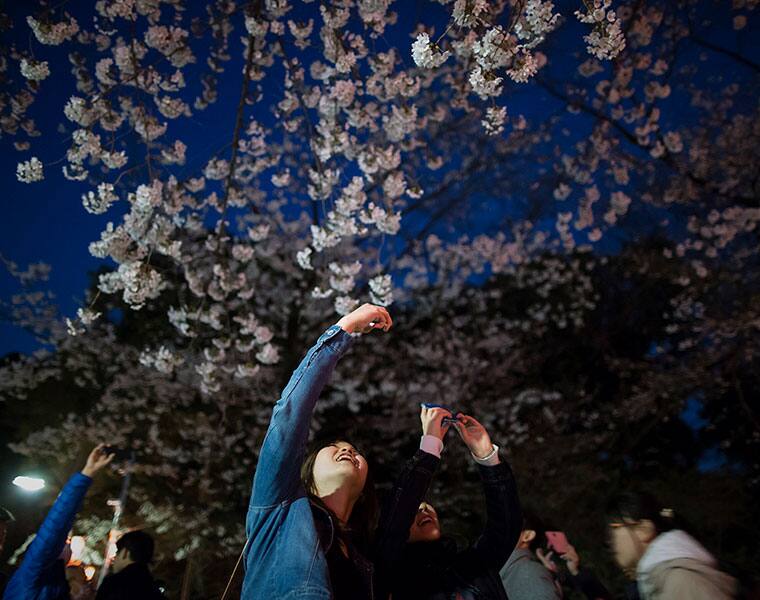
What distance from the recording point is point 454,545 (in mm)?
2680

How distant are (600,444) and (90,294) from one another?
14.3m

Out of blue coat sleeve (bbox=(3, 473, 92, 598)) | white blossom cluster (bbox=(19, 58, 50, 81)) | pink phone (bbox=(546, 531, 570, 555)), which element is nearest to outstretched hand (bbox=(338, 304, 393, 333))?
blue coat sleeve (bbox=(3, 473, 92, 598))

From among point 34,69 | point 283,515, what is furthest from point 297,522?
point 34,69

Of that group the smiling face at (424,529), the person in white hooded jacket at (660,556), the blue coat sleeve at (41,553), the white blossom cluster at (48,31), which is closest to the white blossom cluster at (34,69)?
the white blossom cluster at (48,31)

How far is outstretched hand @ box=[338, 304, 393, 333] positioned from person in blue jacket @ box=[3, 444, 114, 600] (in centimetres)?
210

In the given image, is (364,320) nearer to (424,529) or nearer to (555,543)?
(424,529)

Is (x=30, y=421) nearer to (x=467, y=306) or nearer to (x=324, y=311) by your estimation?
(x=324, y=311)

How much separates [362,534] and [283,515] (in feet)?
2.24

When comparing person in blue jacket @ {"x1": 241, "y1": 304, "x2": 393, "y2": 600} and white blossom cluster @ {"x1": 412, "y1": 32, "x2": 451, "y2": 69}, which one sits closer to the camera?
person in blue jacket @ {"x1": 241, "y1": 304, "x2": 393, "y2": 600}

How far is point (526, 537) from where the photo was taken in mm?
3902

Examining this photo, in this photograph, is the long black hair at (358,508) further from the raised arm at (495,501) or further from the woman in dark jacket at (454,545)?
the raised arm at (495,501)

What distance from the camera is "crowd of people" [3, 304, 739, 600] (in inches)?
69.2

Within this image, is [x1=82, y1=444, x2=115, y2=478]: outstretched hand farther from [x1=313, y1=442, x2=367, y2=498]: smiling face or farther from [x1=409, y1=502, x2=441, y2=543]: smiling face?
[x1=409, y1=502, x2=441, y2=543]: smiling face

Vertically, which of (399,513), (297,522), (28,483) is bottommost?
(297,522)
